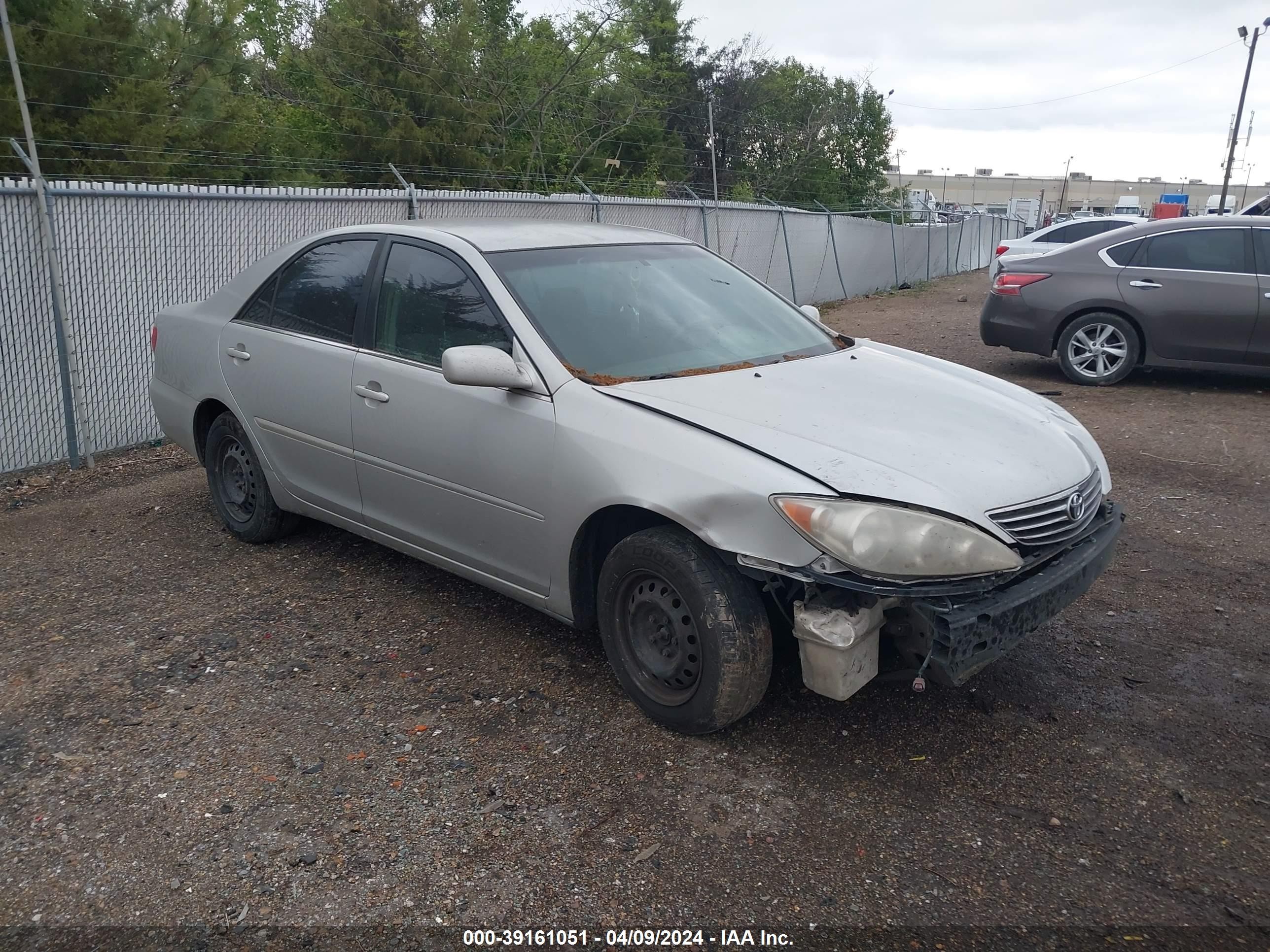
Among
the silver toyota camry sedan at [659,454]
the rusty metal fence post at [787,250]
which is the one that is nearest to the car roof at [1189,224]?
the silver toyota camry sedan at [659,454]

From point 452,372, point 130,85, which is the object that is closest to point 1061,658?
point 452,372

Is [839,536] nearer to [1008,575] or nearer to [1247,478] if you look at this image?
[1008,575]

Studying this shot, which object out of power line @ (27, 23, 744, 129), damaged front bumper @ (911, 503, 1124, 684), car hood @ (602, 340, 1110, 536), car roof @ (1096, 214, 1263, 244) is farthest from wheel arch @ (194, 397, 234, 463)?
power line @ (27, 23, 744, 129)

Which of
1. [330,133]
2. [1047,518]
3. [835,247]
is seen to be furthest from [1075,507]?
[330,133]

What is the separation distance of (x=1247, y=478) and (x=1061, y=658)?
3343mm

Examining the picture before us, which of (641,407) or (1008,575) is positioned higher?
(641,407)

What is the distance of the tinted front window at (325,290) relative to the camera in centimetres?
462

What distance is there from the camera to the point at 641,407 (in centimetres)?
352

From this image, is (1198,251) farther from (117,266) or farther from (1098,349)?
(117,266)

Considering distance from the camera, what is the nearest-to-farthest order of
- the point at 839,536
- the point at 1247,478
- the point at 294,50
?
1. the point at 839,536
2. the point at 1247,478
3. the point at 294,50

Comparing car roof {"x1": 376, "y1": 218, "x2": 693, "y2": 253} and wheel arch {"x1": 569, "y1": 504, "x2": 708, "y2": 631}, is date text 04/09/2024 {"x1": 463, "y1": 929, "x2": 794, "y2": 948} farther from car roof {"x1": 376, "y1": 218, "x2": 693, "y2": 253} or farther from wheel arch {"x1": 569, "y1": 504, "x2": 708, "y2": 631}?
car roof {"x1": 376, "y1": 218, "x2": 693, "y2": 253}

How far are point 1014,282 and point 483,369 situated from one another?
7464 millimetres

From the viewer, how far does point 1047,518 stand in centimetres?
335

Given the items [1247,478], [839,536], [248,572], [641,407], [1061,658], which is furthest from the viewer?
[1247,478]
